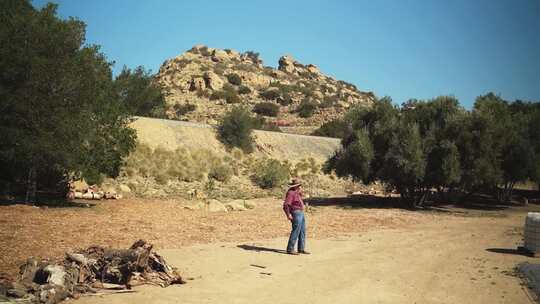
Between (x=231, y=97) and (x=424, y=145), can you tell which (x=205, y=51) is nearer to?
(x=231, y=97)

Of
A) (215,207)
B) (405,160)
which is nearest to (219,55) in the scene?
(405,160)

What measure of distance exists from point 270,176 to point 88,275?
1199 inches

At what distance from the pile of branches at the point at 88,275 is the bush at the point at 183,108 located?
6004 cm

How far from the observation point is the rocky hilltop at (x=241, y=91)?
240 feet

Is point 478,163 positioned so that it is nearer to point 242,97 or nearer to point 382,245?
point 382,245

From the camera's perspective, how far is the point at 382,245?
15.3 metres

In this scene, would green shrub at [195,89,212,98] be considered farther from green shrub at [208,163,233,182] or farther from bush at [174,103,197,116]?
green shrub at [208,163,233,182]

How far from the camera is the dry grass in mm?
12773

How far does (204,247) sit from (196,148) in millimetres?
27921

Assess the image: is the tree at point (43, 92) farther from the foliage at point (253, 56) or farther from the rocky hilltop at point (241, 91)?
the foliage at point (253, 56)

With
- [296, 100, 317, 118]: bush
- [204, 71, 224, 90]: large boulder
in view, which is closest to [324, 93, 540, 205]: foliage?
[296, 100, 317, 118]: bush

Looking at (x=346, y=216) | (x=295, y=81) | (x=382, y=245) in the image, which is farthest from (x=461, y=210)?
(x=295, y=81)

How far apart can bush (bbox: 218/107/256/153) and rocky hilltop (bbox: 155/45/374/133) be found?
51.9 feet

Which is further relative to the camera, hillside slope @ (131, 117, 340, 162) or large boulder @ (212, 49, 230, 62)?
large boulder @ (212, 49, 230, 62)
